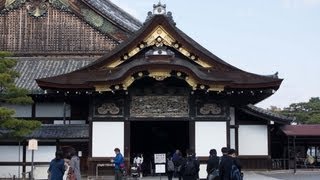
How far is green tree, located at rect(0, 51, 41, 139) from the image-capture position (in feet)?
83.7

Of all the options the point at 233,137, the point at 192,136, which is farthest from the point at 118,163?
the point at 233,137

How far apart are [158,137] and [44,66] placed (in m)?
7.97

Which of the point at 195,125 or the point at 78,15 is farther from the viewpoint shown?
the point at 78,15

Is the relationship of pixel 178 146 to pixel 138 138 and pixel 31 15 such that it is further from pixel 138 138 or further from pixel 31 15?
pixel 31 15

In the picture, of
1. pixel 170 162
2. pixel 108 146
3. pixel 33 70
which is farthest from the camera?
pixel 33 70

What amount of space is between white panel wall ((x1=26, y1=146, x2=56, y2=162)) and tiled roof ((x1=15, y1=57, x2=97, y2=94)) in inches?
180

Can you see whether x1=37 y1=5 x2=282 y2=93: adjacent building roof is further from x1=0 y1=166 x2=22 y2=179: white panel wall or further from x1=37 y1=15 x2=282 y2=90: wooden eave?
x1=0 y1=166 x2=22 y2=179: white panel wall

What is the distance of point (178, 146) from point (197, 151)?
274 inches

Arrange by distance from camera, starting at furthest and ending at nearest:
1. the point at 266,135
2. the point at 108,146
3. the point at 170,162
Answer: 1. the point at 266,135
2. the point at 108,146
3. the point at 170,162

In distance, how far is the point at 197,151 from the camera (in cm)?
2773

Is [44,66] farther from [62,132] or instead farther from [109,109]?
[109,109]

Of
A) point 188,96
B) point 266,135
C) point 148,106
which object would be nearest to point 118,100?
point 148,106

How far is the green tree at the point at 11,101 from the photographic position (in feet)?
83.7

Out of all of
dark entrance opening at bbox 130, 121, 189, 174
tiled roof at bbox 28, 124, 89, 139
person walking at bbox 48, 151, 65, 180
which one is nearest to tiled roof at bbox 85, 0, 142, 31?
dark entrance opening at bbox 130, 121, 189, 174
